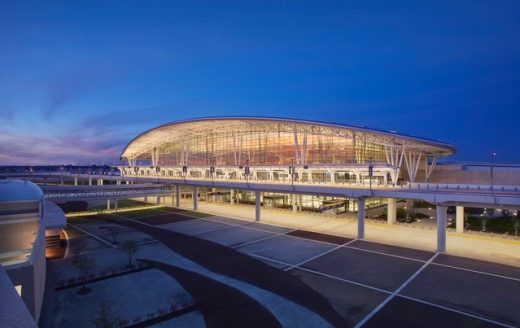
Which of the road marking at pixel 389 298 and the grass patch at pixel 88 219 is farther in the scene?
the grass patch at pixel 88 219

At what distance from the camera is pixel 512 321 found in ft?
51.0

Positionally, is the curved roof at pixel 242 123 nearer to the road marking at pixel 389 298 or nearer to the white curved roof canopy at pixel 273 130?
the white curved roof canopy at pixel 273 130

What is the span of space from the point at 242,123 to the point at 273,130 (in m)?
6.25

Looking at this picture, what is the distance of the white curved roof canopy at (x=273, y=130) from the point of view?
44191 millimetres

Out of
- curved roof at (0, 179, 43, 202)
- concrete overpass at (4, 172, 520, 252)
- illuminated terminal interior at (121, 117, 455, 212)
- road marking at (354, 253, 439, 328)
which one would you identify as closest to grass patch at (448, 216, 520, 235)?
concrete overpass at (4, 172, 520, 252)

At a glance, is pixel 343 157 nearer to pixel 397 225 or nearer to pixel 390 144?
pixel 390 144

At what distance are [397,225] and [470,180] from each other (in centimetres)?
2378

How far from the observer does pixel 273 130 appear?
198 feet

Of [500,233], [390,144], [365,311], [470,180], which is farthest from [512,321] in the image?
Result: [470,180]

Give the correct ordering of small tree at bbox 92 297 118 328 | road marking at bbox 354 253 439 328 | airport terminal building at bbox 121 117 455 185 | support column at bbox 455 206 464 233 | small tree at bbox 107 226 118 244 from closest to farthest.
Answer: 1. small tree at bbox 92 297 118 328
2. road marking at bbox 354 253 439 328
3. small tree at bbox 107 226 118 244
4. support column at bbox 455 206 464 233
5. airport terminal building at bbox 121 117 455 185

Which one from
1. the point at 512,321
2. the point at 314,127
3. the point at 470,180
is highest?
the point at 314,127

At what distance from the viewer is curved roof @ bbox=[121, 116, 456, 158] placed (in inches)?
1697

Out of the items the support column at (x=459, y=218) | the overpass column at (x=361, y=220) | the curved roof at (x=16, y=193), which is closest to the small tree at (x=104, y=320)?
the curved roof at (x=16, y=193)

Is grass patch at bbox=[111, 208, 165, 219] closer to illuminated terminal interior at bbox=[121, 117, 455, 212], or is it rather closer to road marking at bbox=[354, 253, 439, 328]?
illuminated terminal interior at bbox=[121, 117, 455, 212]
